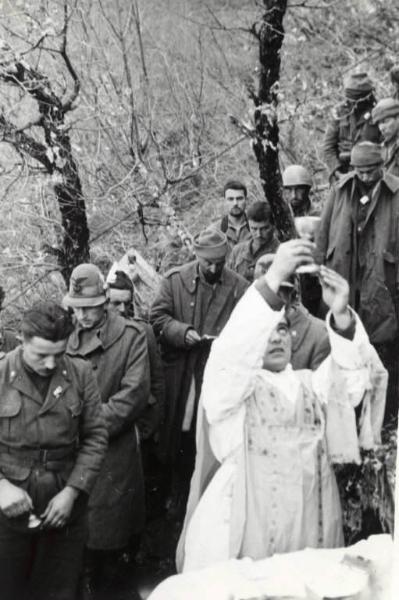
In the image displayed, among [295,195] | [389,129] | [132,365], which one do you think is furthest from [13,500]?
[389,129]

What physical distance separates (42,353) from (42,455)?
0.40 meters

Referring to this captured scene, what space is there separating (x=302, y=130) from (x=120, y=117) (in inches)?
51.5

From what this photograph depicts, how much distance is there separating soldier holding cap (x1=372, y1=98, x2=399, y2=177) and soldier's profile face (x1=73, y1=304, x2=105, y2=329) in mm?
1751

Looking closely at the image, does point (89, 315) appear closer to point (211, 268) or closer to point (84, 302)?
point (84, 302)

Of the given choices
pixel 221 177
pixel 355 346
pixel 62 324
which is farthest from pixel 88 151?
pixel 355 346

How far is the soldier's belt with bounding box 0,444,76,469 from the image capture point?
2896 millimetres

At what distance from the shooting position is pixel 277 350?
2.68 m

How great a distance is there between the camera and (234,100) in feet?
17.7

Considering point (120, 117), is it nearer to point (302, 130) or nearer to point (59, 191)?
point (59, 191)

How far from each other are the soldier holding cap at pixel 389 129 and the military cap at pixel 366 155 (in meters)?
0.61

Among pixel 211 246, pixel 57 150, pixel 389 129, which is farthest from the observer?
pixel 57 150

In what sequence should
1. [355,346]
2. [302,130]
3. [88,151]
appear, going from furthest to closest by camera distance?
[88,151] → [302,130] → [355,346]

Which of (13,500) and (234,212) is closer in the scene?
(13,500)

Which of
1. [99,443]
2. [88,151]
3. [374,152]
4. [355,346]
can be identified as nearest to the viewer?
[355,346]
